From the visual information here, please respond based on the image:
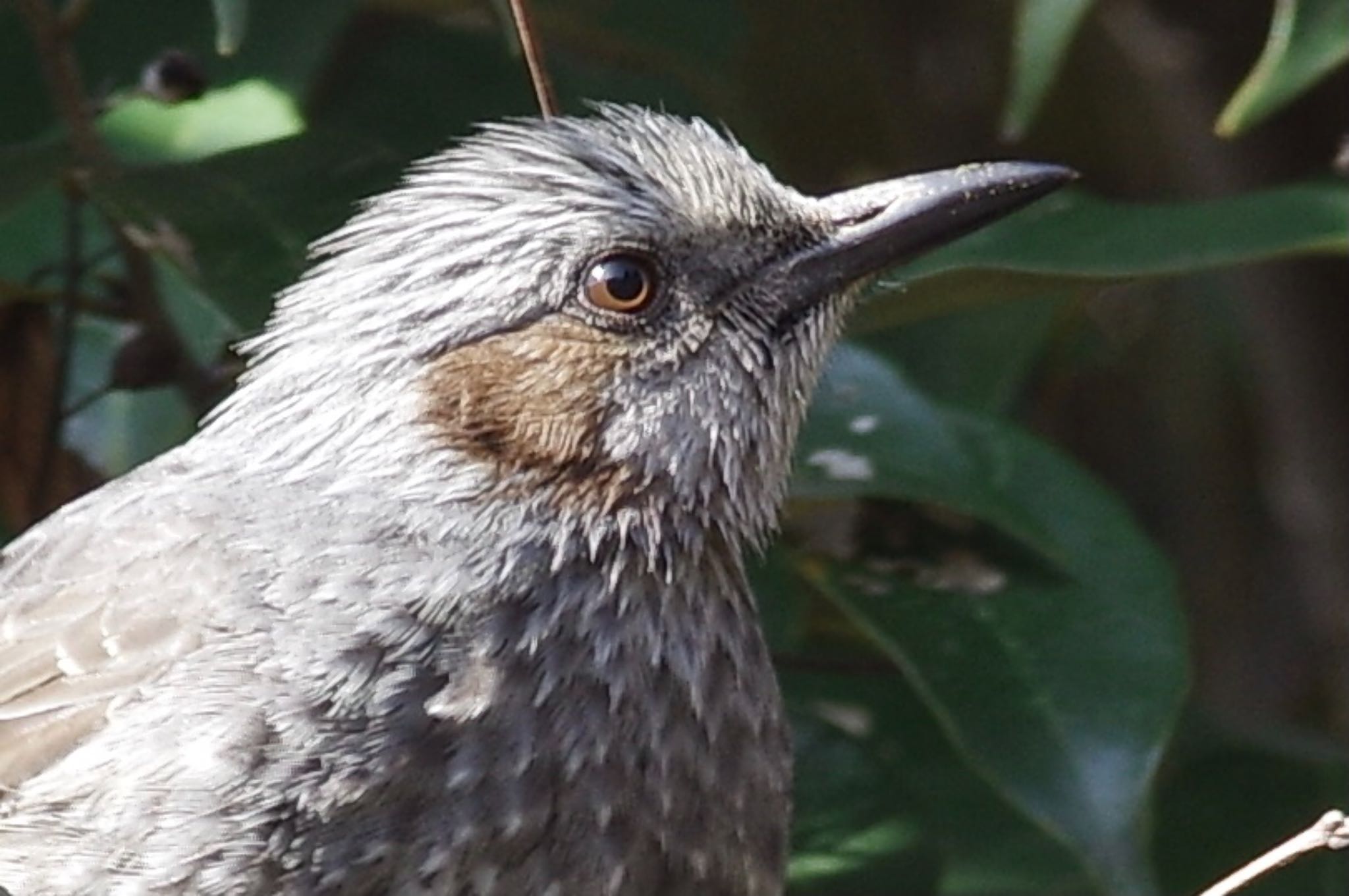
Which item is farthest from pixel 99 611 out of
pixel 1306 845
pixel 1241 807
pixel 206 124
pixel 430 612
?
pixel 1241 807

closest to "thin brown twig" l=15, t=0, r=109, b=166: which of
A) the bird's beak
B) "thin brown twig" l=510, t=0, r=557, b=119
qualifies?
"thin brown twig" l=510, t=0, r=557, b=119

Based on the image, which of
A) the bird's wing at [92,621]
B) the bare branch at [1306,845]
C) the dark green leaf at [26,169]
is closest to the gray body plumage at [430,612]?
the bird's wing at [92,621]

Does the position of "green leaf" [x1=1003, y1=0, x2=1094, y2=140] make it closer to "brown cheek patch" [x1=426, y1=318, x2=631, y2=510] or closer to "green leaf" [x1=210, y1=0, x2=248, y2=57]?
"brown cheek patch" [x1=426, y1=318, x2=631, y2=510]

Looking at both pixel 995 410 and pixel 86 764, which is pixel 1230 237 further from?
pixel 86 764

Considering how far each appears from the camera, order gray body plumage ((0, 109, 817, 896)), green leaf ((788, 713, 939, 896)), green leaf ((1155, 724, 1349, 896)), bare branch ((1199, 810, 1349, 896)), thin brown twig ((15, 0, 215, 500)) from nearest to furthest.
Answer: bare branch ((1199, 810, 1349, 896)) → gray body plumage ((0, 109, 817, 896)) → thin brown twig ((15, 0, 215, 500)) → green leaf ((788, 713, 939, 896)) → green leaf ((1155, 724, 1349, 896))

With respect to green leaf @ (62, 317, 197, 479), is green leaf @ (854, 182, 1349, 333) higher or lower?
lower

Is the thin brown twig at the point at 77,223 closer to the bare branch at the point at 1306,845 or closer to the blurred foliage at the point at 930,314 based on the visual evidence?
the blurred foliage at the point at 930,314

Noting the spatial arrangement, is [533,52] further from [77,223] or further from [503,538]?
[77,223]

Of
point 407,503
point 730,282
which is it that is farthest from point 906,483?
point 407,503

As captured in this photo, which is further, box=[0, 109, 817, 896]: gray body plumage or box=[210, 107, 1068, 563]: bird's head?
box=[210, 107, 1068, 563]: bird's head
